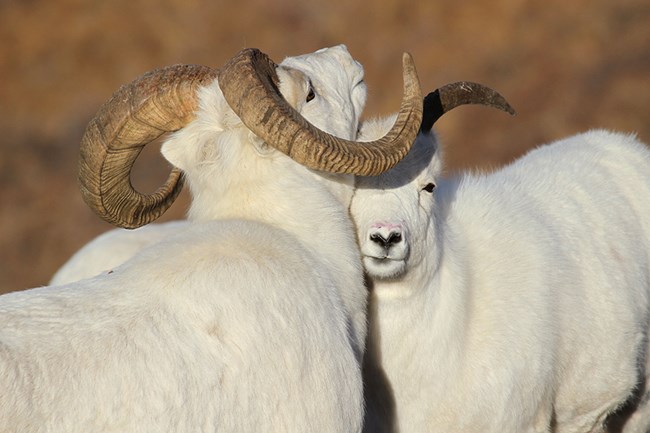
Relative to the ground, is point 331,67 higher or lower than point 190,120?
higher

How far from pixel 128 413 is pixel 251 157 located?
5.90 ft

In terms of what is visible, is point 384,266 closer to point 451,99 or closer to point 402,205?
point 402,205

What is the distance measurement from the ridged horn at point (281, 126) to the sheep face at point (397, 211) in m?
0.42

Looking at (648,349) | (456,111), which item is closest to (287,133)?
(648,349)

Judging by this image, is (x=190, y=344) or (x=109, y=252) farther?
(x=109, y=252)

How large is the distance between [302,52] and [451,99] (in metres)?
19.0

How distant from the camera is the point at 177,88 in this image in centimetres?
606

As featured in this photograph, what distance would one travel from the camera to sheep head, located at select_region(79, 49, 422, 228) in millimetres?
5664

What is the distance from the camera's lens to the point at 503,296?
696 centimetres

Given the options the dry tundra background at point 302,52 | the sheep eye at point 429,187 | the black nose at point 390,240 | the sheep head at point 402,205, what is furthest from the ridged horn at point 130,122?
the dry tundra background at point 302,52

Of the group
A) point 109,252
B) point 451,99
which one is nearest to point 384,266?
point 451,99

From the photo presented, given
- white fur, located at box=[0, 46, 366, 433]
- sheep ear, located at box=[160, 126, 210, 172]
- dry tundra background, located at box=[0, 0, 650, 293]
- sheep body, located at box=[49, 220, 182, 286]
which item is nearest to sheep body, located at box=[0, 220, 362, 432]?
white fur, located at box=[0, 46, 366, 433]

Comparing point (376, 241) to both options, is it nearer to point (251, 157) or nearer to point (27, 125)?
point (251, 157)

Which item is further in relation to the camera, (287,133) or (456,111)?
(456,111)
